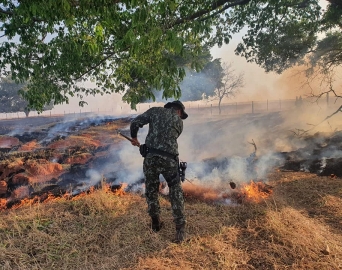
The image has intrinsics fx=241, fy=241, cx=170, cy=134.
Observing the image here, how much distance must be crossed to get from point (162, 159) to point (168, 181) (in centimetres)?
37

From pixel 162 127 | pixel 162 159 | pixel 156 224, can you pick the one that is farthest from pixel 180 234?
pixel 162 127

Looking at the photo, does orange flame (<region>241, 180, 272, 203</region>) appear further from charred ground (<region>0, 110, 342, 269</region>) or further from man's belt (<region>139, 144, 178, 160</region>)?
man's belt (<region>139, 144, 178, 160</region>)

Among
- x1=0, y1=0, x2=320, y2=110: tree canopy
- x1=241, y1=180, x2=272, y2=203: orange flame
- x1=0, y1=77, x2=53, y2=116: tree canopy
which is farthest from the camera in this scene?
x1=0, y1=77, x2=53, y2=116: tree canopy

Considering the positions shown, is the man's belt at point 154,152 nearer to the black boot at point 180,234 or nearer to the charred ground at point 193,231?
the black boot at point 180,234

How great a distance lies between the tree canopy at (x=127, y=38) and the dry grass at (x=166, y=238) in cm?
Result: 219

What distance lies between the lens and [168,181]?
3.80 meters

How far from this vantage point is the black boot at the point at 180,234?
11.7 ft

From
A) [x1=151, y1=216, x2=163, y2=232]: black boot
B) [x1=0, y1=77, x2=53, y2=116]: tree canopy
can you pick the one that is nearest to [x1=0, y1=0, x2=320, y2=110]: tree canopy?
[x1=151, y1=216, x2=163, y2=232]: black boot

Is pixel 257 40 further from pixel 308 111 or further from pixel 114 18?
pixel 308 111

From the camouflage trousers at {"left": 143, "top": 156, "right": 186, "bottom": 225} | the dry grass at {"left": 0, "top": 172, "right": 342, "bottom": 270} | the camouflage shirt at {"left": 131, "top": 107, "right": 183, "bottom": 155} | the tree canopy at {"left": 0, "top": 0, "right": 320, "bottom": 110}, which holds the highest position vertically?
the tree canopy at {"left": 0, "top": 0, "right": 320, "bottom": 110}

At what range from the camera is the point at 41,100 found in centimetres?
521

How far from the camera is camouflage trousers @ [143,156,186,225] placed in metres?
3.71

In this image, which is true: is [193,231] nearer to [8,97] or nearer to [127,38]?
[127,38]

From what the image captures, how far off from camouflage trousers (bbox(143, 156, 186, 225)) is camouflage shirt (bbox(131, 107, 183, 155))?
204 mm
